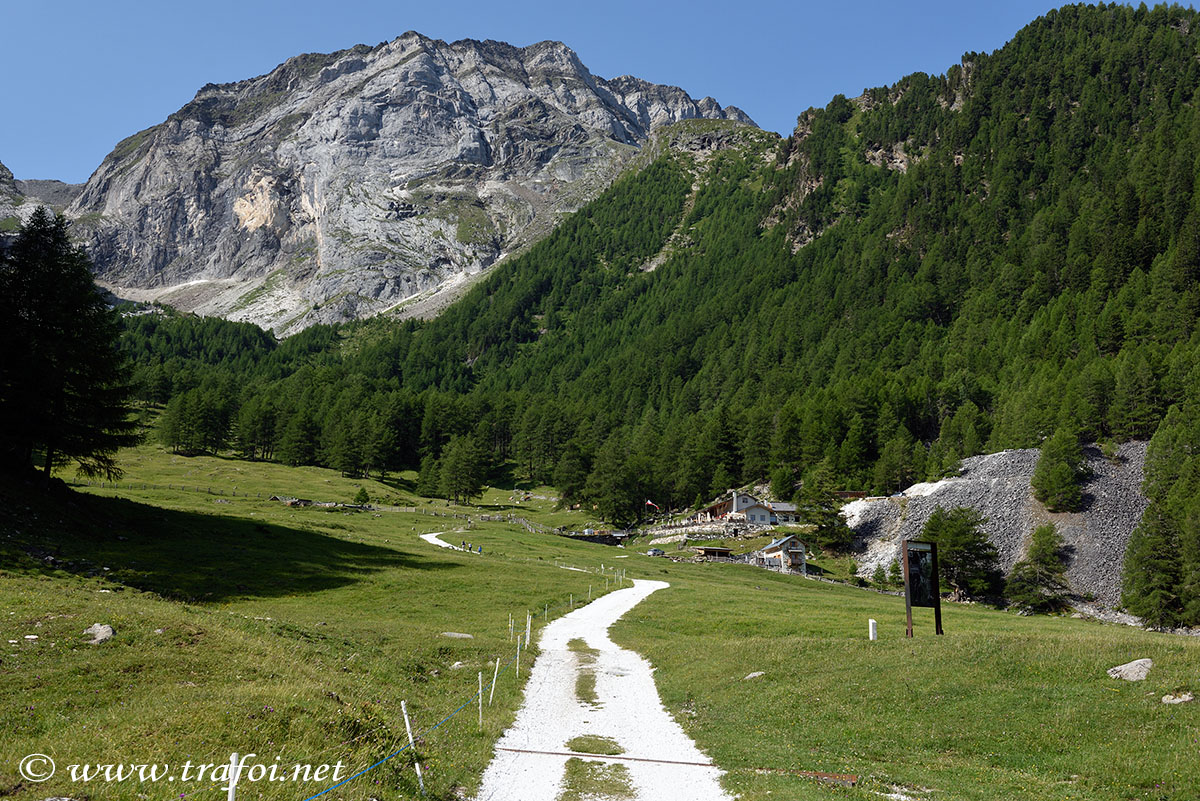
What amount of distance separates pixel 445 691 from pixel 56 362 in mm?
44109

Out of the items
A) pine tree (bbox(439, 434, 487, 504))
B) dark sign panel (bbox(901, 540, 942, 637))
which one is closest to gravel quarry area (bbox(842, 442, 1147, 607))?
dark sign panel (bbox(901, 540, 942, 637))

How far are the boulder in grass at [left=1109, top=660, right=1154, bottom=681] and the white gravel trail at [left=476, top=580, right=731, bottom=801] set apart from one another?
12.7 metres

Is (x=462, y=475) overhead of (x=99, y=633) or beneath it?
beneath

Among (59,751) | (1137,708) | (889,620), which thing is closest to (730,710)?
(1137,708)

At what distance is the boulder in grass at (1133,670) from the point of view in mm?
18828

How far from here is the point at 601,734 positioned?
67.6 feet

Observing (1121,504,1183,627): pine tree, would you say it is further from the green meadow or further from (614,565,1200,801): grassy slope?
(614,565,1200,801): grassy slope

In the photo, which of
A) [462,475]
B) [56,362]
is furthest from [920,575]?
[462,475]

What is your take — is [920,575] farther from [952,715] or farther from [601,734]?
[601,734]

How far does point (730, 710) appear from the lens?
23.8m

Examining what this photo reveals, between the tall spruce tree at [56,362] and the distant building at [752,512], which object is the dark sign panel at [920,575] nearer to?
the tall spruce tree at [56,362]

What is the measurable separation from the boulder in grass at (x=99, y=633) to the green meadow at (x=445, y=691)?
1.10ft

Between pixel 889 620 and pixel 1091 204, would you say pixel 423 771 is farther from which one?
pixel 1091 204

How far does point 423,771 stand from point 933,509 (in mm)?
109872
